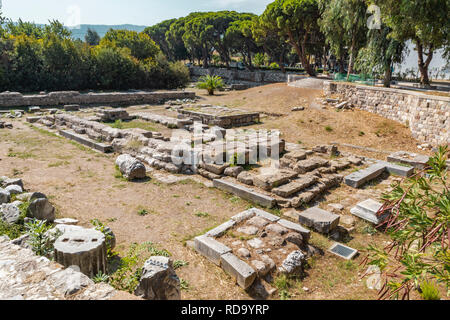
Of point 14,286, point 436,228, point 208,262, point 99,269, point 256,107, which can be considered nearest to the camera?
point 436,228

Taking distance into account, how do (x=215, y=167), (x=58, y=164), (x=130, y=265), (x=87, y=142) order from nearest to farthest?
1. (x=130, y=265)
2. (x=215, y=167)
3. (x=58, y=164)
4. (x=87, y=142)

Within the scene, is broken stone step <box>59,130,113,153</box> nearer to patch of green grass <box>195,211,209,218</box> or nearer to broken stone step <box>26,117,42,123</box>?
broken stone step <box>26,117,42,123</box>

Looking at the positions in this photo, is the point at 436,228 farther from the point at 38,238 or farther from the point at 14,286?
the point at 38,238

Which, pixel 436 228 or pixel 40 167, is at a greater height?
pixel 436 228

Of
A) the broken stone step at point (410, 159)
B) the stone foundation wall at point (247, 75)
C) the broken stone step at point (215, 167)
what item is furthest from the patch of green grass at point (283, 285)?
the stone foundation wall at point (247, 75)

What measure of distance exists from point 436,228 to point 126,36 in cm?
3803

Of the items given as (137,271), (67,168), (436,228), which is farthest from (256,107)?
(436,228)

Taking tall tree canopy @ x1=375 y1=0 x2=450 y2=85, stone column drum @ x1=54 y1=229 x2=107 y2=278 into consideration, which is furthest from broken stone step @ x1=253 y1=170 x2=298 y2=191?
tall tree canopy @ x1=375 y1=0 x2=450 y2=85

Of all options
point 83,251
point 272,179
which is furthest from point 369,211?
point 83,251

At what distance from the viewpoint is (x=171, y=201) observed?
25.6 ft

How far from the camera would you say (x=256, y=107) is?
71.6 feet

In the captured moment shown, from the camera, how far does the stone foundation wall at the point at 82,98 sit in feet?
66.7

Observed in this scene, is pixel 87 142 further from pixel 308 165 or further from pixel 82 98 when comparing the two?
pixel 82 98

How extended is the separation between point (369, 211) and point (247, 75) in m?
36.9
